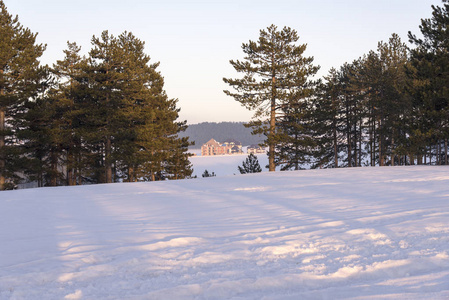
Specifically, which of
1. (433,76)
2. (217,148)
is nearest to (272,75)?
(433,76)

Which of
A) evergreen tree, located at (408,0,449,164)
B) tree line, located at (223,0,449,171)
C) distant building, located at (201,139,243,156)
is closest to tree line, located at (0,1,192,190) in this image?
tree line, located at (223,0,449,171)

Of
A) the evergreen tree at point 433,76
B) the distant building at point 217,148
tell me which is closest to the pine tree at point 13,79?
the evergreen tree at point 433,76

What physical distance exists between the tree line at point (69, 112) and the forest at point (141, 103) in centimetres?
7

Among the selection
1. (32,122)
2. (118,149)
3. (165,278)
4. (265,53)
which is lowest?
(165,278)

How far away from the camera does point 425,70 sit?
2048 centimetres

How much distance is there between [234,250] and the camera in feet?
16.4

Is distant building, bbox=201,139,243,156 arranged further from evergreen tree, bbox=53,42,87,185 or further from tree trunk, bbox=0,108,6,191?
tree trunk, bbox=0,108,6,191

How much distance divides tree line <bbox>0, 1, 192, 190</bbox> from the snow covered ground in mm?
15268

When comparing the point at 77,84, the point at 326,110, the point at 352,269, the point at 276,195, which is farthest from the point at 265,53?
the point at 352,269

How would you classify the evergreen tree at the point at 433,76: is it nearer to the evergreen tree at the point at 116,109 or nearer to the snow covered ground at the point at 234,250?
the snow covered ground at the point at 234,250

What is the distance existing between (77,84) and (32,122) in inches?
176

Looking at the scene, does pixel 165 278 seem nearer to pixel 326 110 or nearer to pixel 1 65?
pixel 1 65

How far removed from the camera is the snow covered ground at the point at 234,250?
12.0 feet

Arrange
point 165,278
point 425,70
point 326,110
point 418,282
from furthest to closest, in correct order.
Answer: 1. point 326,110
2. point 425,70
3. point 165,278
4. point 418,282
